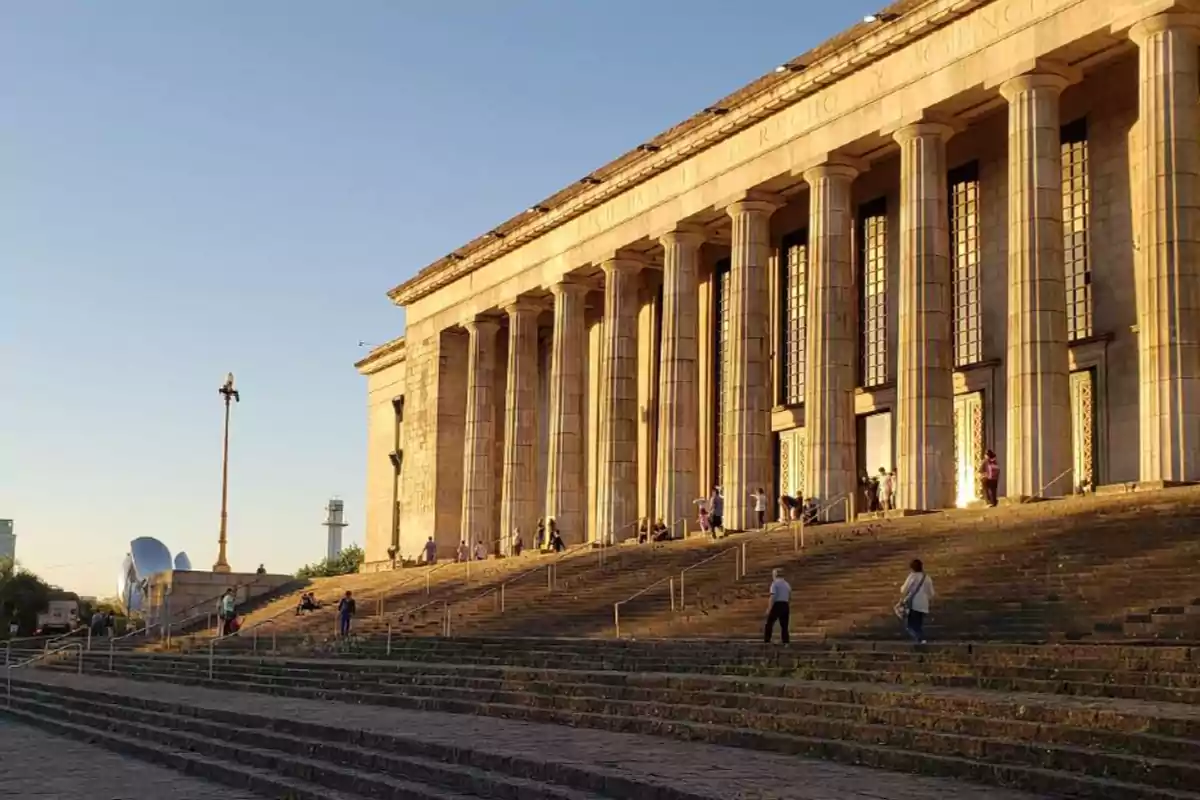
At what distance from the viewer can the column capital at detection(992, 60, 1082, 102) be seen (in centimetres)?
2894

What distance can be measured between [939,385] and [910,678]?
15.6m

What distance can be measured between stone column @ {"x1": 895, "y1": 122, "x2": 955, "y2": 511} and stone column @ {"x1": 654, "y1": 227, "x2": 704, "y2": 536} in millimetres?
8968

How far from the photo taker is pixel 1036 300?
93.5 feet

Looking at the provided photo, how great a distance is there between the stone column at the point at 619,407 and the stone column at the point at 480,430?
8164 mm

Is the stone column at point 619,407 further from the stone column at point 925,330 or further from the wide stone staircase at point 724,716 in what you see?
the wide stone staircase at point 724,716

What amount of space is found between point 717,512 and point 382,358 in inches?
1227

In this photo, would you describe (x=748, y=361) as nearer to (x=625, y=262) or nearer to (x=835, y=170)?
(x=835, y=170)

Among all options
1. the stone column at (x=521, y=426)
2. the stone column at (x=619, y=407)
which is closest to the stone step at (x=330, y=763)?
the stone column at (x=619, y=407)

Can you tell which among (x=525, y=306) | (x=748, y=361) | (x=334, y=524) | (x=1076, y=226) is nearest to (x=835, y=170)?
(x=748, y=361)

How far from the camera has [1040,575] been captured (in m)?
22.0

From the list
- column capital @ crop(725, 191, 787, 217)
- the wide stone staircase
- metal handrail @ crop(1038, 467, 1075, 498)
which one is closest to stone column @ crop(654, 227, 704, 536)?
column capital @ crop(725, 191, 787, 217)

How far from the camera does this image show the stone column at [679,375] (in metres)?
39.8

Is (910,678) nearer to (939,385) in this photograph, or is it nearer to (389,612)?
(939,385)

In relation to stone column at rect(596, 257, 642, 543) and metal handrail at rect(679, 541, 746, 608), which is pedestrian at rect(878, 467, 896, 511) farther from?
stone column at rect(596, 257, 642, 543)
